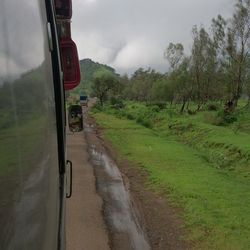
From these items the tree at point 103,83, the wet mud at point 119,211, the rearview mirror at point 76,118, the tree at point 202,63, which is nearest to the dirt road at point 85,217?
the wet mud at point 119,211

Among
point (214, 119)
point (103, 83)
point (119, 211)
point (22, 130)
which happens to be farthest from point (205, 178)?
point (103, 83)

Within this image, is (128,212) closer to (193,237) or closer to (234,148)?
(193,237)

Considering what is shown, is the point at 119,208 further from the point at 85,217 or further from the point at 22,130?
the point at 22,130

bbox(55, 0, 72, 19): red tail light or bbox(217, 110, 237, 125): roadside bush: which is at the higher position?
bbox(55, 0, 72, 19): red tail light

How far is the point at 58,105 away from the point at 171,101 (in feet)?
163

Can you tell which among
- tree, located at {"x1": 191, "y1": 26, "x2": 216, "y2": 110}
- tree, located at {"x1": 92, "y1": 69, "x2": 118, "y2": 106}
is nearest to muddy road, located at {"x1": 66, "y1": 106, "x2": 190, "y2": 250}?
tree, located at {"x1": 191, "y1": 26, "x2": 216, "y2": 110}

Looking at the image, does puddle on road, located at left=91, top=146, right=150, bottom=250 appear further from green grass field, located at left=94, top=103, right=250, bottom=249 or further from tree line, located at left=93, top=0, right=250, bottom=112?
tree line, located at left=93, top=0, right=250, bottom=112

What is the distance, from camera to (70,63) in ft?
13.1

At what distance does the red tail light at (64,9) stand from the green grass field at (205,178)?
12.4 ft

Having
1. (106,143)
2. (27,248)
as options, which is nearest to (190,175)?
(106,143)

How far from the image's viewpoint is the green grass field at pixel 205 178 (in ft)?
22.4

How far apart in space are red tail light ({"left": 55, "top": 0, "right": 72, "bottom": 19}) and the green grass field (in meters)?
3.79

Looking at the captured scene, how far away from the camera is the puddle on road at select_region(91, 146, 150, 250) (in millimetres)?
6585

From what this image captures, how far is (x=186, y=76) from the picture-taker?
42.3 m
